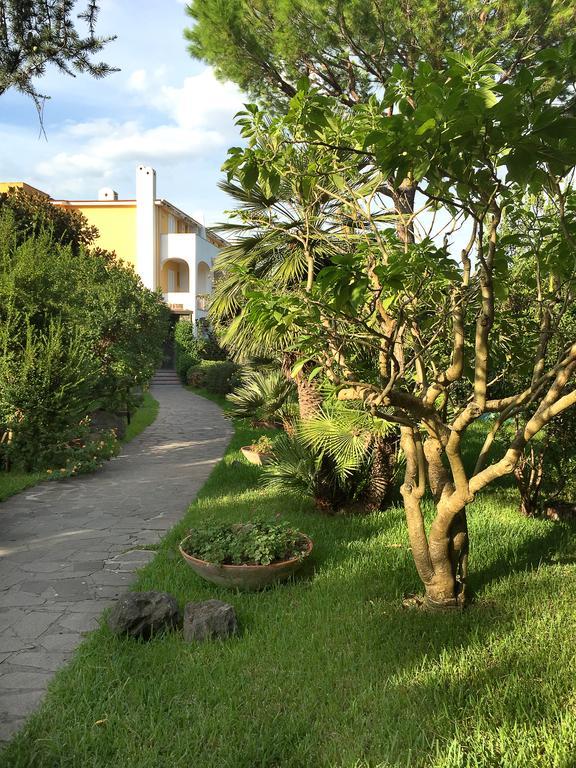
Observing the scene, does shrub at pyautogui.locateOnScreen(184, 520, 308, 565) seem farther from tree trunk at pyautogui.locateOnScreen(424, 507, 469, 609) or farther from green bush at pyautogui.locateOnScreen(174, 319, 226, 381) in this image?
green bush at pyautogui.locateOnScreen(174, 319, 226, 381)

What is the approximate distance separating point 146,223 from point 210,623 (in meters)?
28.9

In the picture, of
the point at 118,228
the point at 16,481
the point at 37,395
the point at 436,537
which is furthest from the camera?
the point at 118,228

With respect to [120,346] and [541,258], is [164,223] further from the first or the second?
[541,258]

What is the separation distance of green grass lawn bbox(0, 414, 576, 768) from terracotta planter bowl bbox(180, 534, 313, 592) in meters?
0.10

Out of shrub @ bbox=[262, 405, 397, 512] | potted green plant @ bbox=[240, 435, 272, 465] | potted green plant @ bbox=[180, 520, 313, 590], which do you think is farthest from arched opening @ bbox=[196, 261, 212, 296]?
potted green plant @ bbox=[180, 520, 313, 590]

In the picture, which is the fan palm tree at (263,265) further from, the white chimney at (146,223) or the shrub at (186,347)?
the white chimney at (146,223)

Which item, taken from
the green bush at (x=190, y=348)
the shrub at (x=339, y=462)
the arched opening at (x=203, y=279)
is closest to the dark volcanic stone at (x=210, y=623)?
the shrub at (x=339, y=462)

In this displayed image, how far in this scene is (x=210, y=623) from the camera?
4.07 metres

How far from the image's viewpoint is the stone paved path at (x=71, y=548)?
159 inches

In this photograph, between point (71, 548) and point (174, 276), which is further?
point (174, 276)

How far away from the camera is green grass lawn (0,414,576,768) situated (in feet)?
9.62

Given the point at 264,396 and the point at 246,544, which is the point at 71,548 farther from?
the point at 264,396

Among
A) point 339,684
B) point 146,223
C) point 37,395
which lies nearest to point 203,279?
point 146,223

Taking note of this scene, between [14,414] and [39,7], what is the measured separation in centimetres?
569
